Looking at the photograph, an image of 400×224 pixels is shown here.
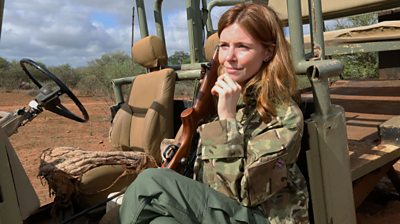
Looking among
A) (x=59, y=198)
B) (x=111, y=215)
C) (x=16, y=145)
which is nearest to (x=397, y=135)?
(x=111, y=215)

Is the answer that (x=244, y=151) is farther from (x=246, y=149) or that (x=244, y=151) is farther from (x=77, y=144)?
(x=77, y=144)

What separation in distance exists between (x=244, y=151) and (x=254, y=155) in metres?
0.06

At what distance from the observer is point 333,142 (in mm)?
1947

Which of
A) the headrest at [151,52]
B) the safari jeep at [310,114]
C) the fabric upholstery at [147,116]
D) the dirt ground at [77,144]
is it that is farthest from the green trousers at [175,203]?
the headrest at [151,52]

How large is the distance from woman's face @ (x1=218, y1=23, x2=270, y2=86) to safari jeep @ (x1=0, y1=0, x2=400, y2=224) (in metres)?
0.28

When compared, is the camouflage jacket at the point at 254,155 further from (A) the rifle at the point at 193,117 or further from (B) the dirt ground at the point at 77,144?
(B) the dirt ground at the point at 77,144

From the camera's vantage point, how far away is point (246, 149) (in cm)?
163

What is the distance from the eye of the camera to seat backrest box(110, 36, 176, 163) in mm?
3197

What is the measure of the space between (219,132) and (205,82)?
1.03 feet

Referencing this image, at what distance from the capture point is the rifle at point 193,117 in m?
1.83

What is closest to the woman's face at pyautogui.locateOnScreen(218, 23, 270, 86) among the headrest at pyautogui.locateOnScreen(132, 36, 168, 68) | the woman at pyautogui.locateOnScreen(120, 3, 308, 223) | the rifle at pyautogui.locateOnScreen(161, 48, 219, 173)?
the woman at pyautogui.locateOnScreen(120, 3, 308, 223)

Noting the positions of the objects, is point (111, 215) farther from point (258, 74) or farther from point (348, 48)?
point (348, 48)

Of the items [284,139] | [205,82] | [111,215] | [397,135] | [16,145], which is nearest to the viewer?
[284,139]

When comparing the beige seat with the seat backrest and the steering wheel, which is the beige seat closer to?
the seat backrest
